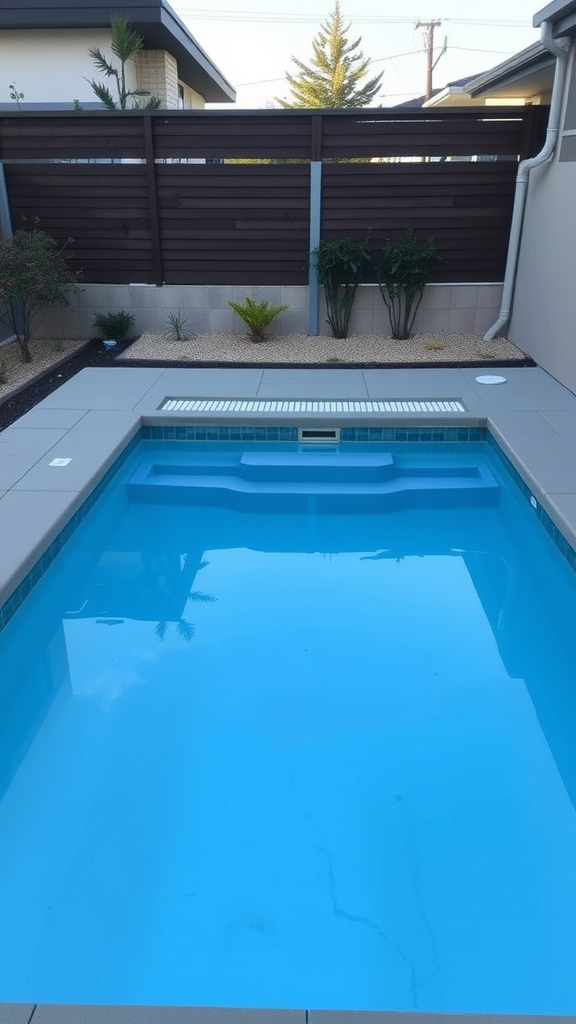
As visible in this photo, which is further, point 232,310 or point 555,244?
point 232,310

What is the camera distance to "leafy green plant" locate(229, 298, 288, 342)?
7797 millimetres

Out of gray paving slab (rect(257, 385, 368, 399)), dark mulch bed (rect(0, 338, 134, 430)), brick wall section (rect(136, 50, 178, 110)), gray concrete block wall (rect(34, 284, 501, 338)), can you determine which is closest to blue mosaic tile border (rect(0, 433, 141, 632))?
dark mulch bed (rect(0, 338, 134, 430))

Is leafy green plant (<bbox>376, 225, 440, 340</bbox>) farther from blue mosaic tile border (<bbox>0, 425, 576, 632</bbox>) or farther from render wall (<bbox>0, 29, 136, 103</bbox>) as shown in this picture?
render wall (<bbox>0, 29, 136, 103</bbox>)

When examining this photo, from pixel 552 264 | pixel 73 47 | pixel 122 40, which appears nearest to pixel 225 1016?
pixel 552 264

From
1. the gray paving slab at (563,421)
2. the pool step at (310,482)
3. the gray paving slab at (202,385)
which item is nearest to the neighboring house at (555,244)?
the gray paving slab at (563,421)

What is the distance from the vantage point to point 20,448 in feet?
16.6

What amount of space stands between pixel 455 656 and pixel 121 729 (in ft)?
5.14

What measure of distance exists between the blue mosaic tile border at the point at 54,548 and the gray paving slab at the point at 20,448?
44 centimetres

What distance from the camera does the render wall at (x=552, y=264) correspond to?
6.16 meters

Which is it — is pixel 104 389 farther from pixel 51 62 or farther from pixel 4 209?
pixel 51 62

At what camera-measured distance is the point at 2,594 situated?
3.42m

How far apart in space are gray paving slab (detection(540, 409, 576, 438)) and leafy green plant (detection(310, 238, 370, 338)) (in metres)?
2.83

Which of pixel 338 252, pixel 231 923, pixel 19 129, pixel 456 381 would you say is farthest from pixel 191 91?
pixel 231 923

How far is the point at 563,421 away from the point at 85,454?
3.35 m
